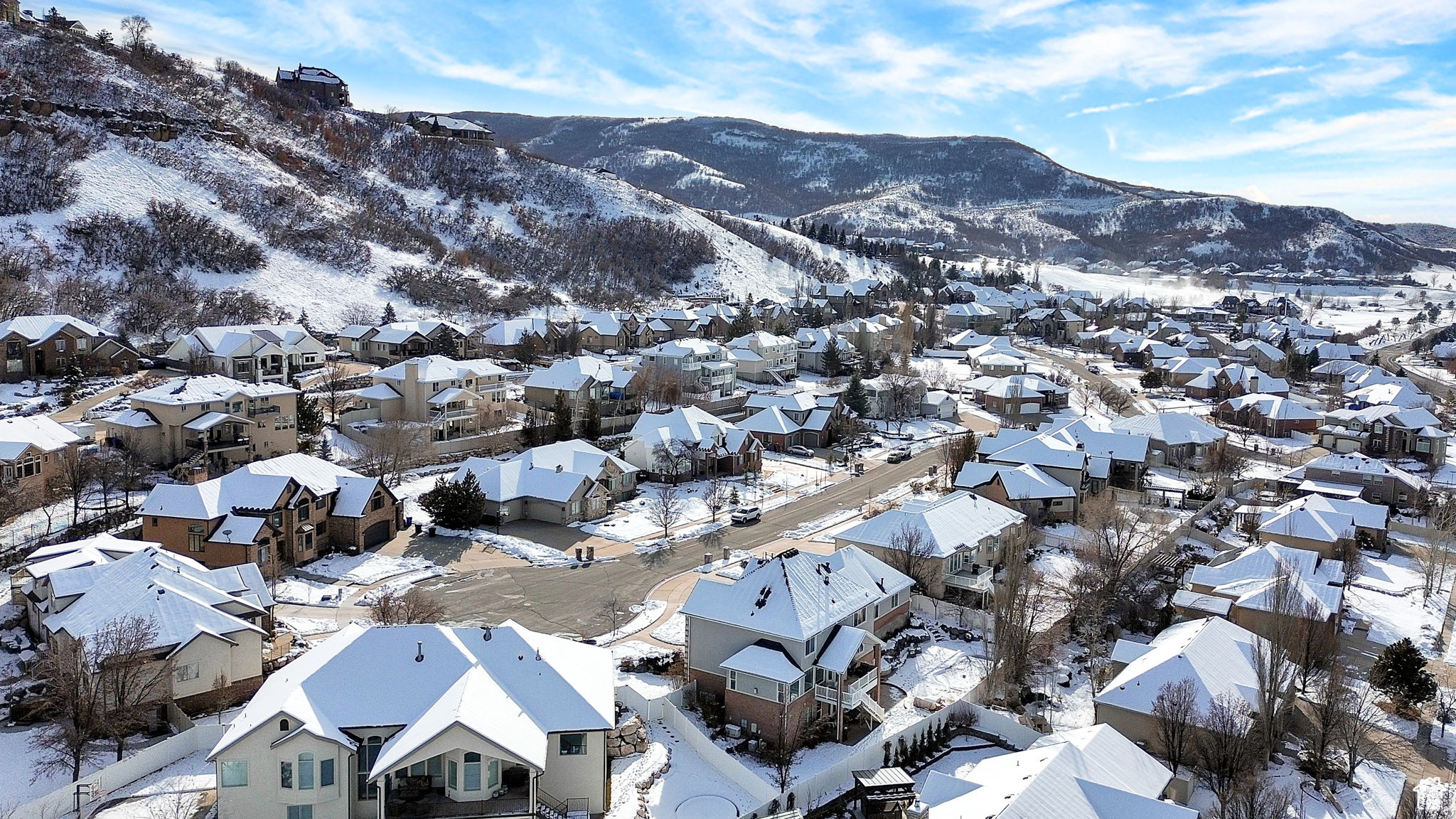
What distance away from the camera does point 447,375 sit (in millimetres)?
60281

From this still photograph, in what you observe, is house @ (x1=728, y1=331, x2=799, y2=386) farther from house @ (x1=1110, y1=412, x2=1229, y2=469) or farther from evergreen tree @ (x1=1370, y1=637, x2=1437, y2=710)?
evergreen tree @ (x1=1370, y1=637, x2=1437, y2=710)

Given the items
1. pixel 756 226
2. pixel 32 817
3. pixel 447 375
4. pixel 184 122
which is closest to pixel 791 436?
pixel 447 375

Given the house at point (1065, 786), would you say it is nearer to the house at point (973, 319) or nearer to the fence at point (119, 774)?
the fence at point (119, 774)

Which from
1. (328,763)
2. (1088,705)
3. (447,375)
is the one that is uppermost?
(447,375)

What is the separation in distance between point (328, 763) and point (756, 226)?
156 meters

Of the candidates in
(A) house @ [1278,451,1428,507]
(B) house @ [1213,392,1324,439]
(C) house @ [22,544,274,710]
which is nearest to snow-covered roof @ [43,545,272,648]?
(C) house @ [22,544,274,710]

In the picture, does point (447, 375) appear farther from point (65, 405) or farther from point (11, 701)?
point (11, 701)

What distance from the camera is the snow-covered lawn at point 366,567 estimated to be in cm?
3650

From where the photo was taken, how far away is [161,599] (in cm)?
2655

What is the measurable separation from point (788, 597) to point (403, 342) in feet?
186

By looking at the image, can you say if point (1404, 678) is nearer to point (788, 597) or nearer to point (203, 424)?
point (788, 597)

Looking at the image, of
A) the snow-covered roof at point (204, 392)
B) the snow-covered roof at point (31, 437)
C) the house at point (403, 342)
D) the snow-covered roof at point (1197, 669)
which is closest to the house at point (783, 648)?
the snow-covered roof at point (1197, 669)

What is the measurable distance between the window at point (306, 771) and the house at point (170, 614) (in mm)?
6253

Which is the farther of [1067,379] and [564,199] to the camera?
[564,199]
